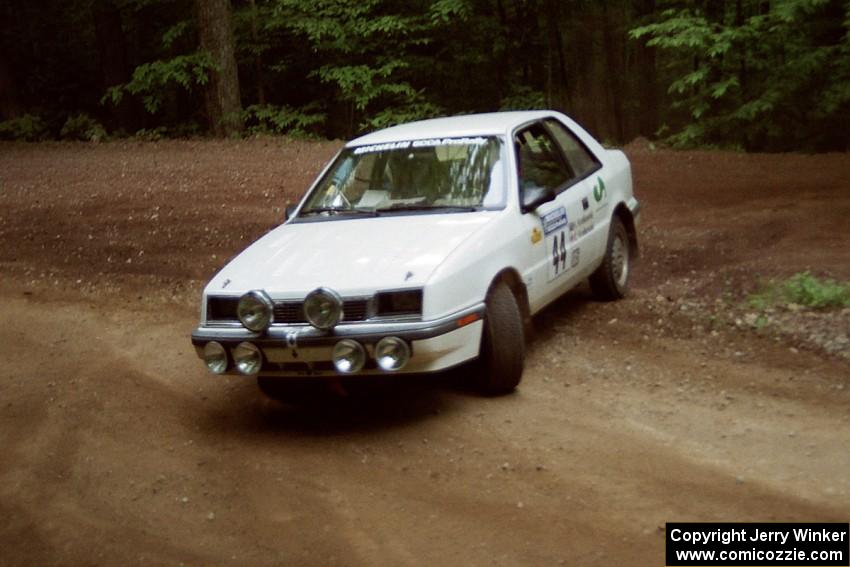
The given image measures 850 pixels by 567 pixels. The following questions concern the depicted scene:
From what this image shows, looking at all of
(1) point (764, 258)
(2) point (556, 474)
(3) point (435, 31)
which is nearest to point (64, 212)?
(1) point (764, 258)

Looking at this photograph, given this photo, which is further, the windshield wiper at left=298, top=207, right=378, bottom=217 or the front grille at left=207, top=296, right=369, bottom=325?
the windshield wiper at left=298, top=207, right=378, bottom=217

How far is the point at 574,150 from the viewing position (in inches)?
333

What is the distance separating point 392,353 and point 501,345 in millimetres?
839

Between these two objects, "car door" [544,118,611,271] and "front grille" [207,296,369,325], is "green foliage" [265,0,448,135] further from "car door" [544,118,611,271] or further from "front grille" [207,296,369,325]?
"front grille" [207,296,369,325]

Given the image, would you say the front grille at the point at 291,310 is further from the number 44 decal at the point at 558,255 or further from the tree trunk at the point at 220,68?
the tree trunk at the point at 220,68

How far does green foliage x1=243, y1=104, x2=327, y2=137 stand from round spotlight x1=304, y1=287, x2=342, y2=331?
15.0 metres

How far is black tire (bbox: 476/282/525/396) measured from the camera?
6453 millimetres

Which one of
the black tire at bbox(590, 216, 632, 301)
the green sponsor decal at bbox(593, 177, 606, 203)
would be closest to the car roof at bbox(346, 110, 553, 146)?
the green sponsor decal at bbox(593, 177, 606, 203)

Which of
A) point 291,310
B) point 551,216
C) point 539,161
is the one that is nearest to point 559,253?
point 551,216

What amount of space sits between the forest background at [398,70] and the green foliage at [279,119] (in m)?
0.05

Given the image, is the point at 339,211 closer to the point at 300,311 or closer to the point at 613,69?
the point at 300,311

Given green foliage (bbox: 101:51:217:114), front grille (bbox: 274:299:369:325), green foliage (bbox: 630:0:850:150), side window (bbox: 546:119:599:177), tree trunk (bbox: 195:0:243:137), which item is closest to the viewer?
front grille (bbox: 274:299:369:325)

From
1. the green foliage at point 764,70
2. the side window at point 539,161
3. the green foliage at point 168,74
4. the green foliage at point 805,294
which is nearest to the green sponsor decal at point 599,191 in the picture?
the side window at point 539,161

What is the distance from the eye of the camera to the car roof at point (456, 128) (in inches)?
300
